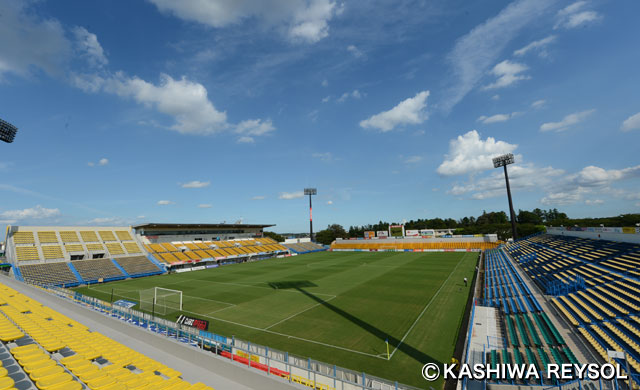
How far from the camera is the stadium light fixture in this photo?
32938mm

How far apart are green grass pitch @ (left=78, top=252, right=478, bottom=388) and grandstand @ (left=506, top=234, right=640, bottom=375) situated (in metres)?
6.73

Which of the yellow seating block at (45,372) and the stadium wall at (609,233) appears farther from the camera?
the stadium wall at (609,233)

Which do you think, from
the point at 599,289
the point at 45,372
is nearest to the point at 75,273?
the point at 45,372

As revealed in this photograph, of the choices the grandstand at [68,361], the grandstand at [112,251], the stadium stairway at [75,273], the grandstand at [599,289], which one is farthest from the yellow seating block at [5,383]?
the stadium stairway at [75,273]

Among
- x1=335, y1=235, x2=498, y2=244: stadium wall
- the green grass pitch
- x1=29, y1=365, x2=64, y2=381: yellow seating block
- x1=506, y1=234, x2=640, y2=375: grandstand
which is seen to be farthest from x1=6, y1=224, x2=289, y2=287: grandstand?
x1=506, y1=234, x2=640, y2=375: grandstand

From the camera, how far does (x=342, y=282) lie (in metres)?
36.2

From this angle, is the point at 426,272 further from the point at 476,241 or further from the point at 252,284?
the point at 476,241

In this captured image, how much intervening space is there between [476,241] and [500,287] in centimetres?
4891

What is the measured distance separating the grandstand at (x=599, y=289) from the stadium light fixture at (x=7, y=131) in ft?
184

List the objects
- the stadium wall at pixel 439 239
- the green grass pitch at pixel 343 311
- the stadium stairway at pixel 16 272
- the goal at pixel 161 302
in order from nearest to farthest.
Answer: the green grass pitch at pixel 343 311, the goal at pixel 161 302, the stadium stairway at pixel 16 272, the stadium wall at pixel 439 239

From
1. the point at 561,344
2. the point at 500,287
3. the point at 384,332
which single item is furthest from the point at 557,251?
the point at 384,332
